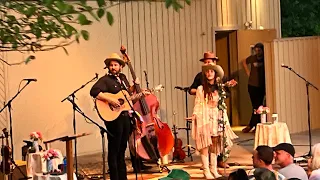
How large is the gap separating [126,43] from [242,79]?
117 inches

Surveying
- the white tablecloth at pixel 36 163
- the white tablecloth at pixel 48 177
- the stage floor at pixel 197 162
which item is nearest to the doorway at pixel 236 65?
the stage floor at pixel 197 162

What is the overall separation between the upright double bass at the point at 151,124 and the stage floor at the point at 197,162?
1.10ft

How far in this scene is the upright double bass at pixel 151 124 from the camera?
26.1 feet

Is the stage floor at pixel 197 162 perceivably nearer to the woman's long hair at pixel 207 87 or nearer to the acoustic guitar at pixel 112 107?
the woman's long hair at pixel 207 87

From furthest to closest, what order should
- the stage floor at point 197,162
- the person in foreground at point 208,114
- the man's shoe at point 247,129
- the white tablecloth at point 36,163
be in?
the man's shoe at point 247,129 < the stage floor at point 197,162 < the person in foreground at point 208,114 < the white tablecloth at point 36,163

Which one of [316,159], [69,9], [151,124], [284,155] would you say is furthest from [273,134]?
[69,9]

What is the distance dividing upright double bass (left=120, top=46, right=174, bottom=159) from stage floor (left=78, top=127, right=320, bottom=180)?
0.33m

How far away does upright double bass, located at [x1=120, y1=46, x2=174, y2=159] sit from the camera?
7.96 metres

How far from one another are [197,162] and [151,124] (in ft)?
4.98

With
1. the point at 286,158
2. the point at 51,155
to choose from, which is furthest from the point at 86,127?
the point at 286,158

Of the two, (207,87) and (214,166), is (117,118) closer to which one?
(207,87)

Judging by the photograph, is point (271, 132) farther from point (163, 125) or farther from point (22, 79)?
point (22, 79)

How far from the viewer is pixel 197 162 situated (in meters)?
9.30

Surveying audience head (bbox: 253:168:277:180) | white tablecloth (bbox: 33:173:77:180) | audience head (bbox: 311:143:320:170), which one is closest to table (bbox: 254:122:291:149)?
white tablecloth (bbox: 33:173:77:180)
